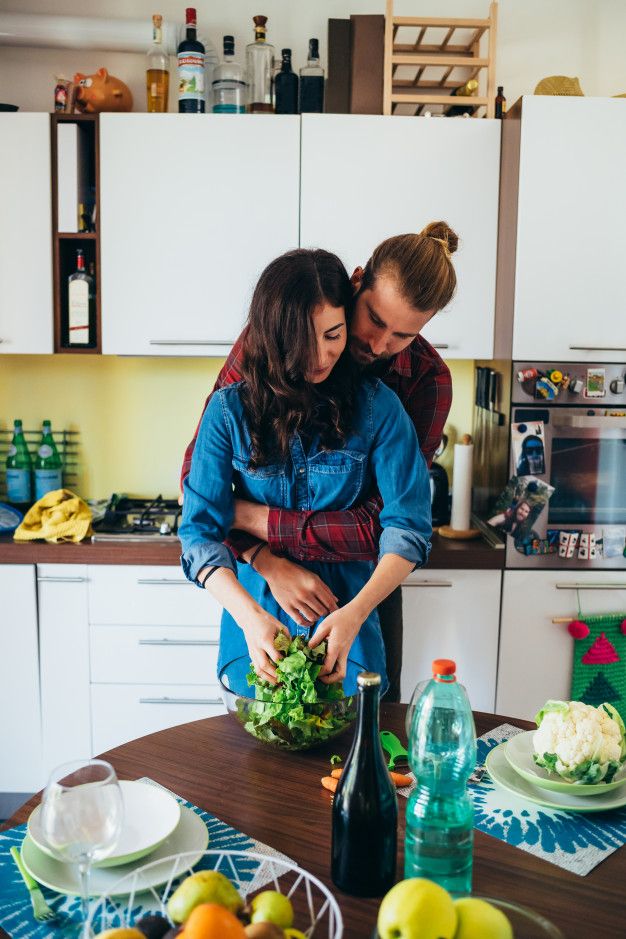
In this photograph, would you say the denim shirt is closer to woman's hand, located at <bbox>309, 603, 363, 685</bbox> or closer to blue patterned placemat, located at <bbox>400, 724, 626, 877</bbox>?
woman's hand, located at <bbox>309, 603, 363, 685</bbox>

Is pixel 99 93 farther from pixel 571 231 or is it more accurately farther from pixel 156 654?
pixel 156 654

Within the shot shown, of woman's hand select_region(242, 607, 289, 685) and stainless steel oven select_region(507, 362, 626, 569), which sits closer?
woman's hand select_region(242, 607, 289, 685)

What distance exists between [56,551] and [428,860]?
1.89m

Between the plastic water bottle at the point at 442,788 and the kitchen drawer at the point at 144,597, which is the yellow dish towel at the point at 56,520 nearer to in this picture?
the kitchen drawer at the point at 144,597

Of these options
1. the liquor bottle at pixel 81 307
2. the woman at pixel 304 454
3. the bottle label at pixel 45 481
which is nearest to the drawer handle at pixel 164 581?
the bottle label at pixel 45 481

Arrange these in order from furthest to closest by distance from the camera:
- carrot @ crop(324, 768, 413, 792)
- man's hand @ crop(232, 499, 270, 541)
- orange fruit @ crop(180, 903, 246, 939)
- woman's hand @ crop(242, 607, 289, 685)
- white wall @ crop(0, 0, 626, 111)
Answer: white wall @ crop(0, 0, 626, 111) → man's hand @ crop(232, 499, 270, 541) → woman's hand @ crop(242, 607, 289, 685) → carrot @ crop(324, 768, 413, 792) → orange fruit @ crop(180, 903, 246, 939)

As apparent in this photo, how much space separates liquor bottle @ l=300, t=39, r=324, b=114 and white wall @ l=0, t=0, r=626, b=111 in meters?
0.28

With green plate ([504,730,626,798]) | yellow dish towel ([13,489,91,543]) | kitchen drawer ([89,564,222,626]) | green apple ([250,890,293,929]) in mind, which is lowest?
kitchen drawer ([89,564,222,626])

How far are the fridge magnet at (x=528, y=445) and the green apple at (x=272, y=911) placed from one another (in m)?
1.99

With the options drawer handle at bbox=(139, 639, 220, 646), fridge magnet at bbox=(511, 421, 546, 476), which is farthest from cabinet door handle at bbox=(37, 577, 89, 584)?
fridge magnet at bbox=(511, 421, 546, 476)

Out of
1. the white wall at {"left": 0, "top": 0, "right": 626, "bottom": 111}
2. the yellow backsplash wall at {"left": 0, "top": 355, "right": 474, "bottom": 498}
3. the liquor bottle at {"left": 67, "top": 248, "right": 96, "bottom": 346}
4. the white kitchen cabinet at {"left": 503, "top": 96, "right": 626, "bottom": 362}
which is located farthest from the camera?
the yellow backsplash wall at {"left": 0, "top": 355, "right": 474, "bottom": 498}

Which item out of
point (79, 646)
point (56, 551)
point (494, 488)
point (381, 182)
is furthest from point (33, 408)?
point (494, 488)

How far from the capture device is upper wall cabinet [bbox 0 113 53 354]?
2.72 m

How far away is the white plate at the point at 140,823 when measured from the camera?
104 centimetres
